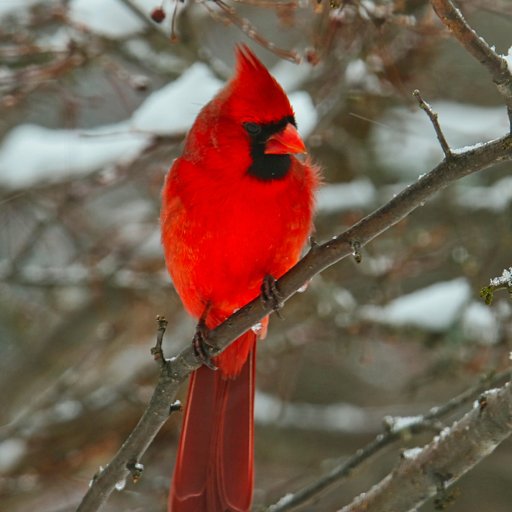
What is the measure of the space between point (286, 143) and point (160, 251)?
2042 millimetres

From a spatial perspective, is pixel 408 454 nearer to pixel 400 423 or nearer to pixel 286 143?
pixel 400 423

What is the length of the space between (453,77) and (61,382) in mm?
2207

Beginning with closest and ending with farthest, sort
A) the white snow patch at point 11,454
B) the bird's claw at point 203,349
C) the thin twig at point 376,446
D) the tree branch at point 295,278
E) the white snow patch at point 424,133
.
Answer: the tree branch at point 295,278, the bird's claw at point 203,349, the thin twig at point 376,446, the white snow patch at point 11,454, the white snow patch at point 424,133

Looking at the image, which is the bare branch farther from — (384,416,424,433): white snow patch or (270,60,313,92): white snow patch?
(270,60,313,92): white snow patch

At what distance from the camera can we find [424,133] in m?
4.56

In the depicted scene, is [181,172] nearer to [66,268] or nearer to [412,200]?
[412,200]

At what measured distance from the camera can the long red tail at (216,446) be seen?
2.79m

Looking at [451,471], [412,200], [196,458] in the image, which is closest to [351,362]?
[196,458]

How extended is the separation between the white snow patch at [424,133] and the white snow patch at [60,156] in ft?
3.92

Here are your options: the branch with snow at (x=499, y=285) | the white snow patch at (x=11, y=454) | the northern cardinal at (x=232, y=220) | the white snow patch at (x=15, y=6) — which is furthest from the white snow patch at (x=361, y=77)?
the white snow patch at (x=11, y=454)

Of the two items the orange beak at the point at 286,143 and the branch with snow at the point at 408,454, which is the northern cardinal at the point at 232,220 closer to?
the orange beak at the point at 286,143

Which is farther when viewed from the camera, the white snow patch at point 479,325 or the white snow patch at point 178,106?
the white snow patch at point 479,325

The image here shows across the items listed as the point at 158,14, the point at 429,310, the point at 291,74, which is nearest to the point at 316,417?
the point at 429,310

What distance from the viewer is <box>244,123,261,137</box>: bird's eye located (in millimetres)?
2859
